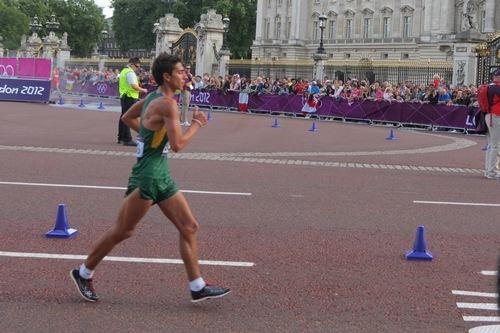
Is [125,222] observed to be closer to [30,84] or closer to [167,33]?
[30,84]

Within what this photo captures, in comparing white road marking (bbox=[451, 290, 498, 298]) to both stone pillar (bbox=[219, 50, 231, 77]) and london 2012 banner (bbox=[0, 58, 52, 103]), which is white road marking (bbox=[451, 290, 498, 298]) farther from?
stone pillar (bbox=[219, 50, 231, 77])

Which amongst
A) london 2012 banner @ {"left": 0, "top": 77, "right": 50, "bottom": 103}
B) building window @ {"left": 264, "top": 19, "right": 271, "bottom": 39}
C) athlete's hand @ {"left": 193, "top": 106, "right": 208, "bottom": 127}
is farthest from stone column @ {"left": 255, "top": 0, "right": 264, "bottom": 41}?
athlete's hand @ {"left": 193, "top": 106, "right": 208, "bottom": 127}

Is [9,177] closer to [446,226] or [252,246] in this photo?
[252,246]

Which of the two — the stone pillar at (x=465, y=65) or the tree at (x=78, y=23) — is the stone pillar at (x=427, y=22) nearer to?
the stone pillar at (x=465, y=65)

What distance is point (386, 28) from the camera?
10138cm

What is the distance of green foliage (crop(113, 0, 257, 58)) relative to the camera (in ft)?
347

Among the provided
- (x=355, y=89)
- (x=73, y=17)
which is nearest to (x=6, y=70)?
(x=355, y=89)

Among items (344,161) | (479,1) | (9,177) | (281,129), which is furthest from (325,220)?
(479,1)

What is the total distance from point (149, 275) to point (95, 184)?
5.48 meters

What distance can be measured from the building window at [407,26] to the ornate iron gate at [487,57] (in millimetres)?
63250

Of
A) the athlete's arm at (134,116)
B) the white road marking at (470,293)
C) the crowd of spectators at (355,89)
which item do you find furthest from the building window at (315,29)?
the athlete's arm at (134,116)

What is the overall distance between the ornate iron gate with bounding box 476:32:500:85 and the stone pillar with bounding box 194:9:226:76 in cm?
1922

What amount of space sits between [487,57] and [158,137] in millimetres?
31025

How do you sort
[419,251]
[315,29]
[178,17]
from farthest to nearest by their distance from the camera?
[315,29] < [178,17] < [419,251]
